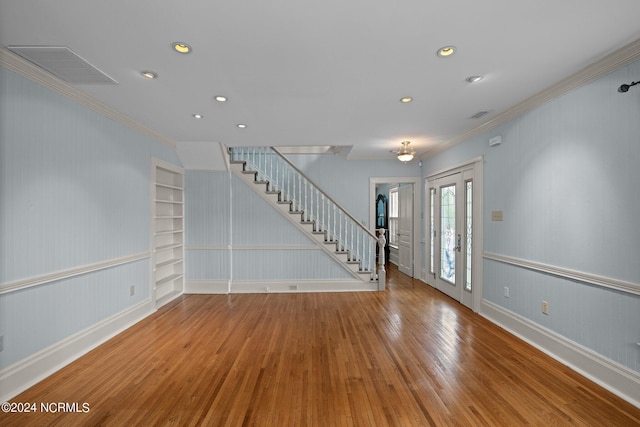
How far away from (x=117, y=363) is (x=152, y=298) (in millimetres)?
1638

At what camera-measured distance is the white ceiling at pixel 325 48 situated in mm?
1801

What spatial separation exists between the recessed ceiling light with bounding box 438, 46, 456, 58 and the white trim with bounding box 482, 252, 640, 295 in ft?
7.64

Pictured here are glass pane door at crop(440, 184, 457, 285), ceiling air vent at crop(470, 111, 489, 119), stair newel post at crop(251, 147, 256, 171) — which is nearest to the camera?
ceiling air vent at crop(470, 111, 489, 119)

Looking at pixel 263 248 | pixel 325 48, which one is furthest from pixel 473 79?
pixel 263 248

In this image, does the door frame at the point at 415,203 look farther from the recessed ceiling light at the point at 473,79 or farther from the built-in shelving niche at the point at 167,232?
the built-in shelving niche at the point at 167,232

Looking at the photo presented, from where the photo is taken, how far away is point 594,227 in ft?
8.44

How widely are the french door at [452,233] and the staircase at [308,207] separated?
119 centimetres

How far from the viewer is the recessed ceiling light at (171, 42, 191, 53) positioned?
2145mm

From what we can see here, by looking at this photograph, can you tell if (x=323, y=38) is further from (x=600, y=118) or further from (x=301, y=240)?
(x=301, y=240)

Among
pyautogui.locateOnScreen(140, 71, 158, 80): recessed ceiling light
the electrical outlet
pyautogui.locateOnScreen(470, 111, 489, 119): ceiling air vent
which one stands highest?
pyautogui.locateOnScreen(470, 111, 489, 119): ceiling air vent

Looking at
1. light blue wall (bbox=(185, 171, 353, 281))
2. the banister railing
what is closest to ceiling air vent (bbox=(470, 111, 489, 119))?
the banister railing

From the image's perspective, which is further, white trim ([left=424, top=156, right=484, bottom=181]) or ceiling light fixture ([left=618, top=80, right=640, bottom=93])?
white trim ([left=424, top=156, right=484, bottom=181])

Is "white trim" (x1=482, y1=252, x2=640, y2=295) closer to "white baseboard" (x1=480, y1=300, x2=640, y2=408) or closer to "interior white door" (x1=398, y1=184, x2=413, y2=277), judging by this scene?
"white baseboard" (x1=480, y1=300, x2=640, y2=408)

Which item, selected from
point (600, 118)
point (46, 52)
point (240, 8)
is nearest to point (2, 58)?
point (46, 52)
